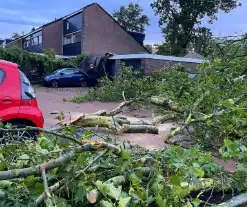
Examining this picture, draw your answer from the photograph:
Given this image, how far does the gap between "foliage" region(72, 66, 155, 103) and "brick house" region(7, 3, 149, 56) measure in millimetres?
15494

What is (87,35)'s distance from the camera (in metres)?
30.7

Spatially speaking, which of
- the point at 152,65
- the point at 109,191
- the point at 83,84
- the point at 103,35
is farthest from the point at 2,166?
the point at 103,35

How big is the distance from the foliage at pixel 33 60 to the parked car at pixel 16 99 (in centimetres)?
1998

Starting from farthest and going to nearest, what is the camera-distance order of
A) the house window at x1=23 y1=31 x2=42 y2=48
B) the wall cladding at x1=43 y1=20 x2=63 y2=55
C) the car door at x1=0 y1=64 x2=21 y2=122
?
the house window at x1=23 y1=31 x2=42 y2=48 < the wall cladding at x1=43 y1=20 x2=63 y2=55 < the car door at x1=0 y1=64 x2=21 y2=122

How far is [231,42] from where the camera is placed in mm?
7281

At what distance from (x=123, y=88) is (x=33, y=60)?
1432 centimetres

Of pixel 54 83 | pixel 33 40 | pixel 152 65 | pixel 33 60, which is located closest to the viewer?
pixel 152 65

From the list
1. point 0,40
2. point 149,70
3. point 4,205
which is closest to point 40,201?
point 4,205

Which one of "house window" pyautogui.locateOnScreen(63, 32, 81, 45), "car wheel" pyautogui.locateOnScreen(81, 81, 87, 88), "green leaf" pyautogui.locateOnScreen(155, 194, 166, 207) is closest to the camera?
"green leaf" pyautogui.locateOnScreen(155, 194, 166, 207)

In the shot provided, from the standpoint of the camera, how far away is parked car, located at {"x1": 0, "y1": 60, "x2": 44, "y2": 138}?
16.3ft

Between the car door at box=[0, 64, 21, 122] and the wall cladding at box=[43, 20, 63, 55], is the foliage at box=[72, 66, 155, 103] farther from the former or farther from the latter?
the wall cladding at box=[43, 20, 63, 55]

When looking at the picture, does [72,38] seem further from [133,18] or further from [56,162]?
[56,162]

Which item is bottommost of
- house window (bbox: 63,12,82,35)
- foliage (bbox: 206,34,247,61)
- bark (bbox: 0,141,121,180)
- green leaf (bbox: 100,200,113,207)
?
green leaf (bbox: 100,200,113,207)

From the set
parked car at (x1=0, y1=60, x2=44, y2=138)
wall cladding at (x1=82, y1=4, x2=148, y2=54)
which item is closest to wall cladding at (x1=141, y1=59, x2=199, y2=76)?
wall cladding at (x1=82, y1=4, x2=148, y2=54)
